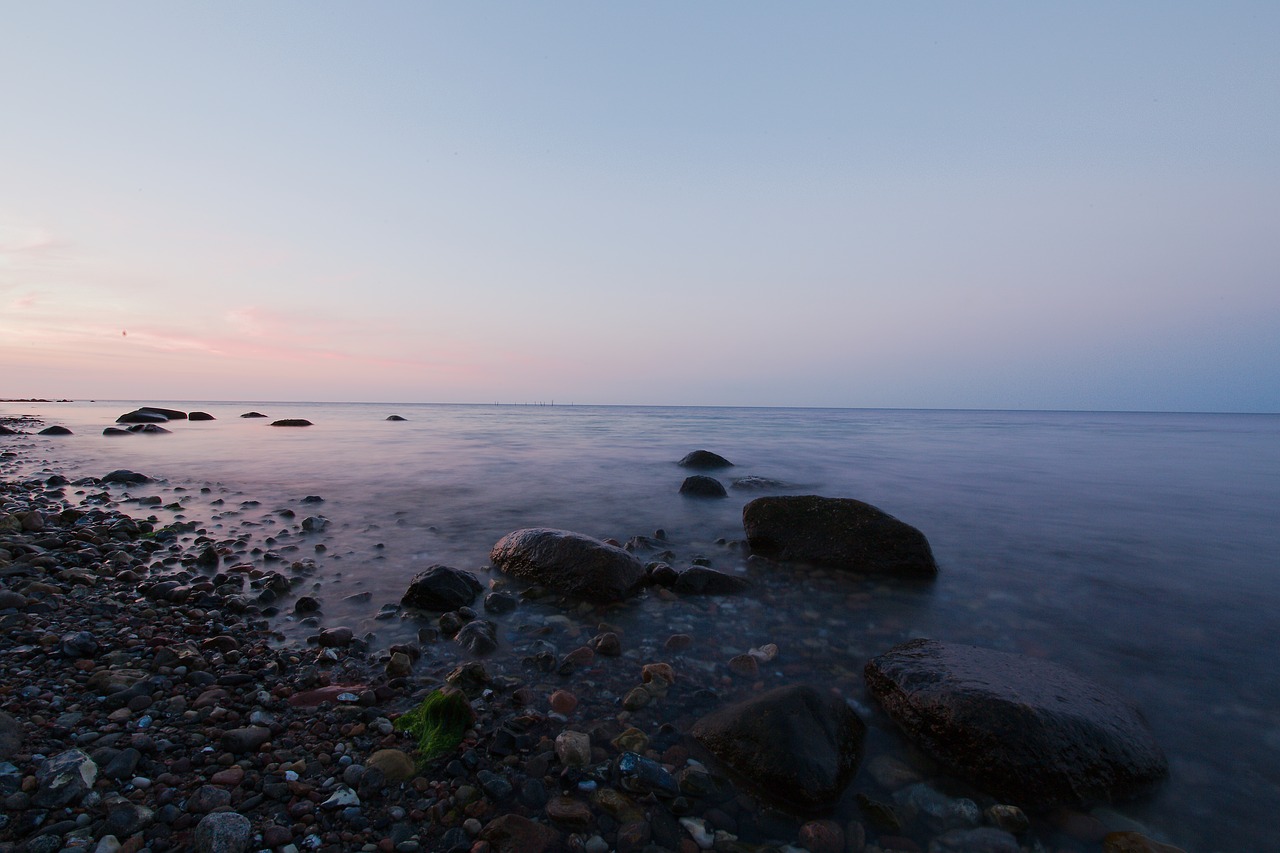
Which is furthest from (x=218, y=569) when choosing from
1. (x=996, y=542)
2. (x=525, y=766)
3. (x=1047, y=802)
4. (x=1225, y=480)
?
(x=1225, y=480)

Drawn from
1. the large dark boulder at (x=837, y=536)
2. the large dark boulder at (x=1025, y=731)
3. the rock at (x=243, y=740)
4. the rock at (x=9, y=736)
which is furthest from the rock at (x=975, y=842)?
the rock at (x=9, y=736)

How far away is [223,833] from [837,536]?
6.25m

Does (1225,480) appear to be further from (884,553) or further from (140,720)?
(140,720)

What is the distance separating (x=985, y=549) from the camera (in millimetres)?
7957

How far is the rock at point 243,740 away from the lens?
2.87 metres

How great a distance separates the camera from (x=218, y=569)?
241 inches

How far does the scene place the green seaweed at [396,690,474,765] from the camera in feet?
9.99

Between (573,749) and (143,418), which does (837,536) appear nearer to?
(573,749)

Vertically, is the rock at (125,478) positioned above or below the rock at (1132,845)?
above

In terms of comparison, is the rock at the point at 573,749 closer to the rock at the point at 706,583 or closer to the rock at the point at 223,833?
the rock at the point at 223,833

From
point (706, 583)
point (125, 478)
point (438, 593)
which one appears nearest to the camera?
point (438, 593)

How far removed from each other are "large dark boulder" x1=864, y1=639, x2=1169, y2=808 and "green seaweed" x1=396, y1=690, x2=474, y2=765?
2.79m

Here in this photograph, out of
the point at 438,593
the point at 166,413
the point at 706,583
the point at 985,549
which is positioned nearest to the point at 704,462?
the point at 985,549

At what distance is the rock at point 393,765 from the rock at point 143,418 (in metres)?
40.7
